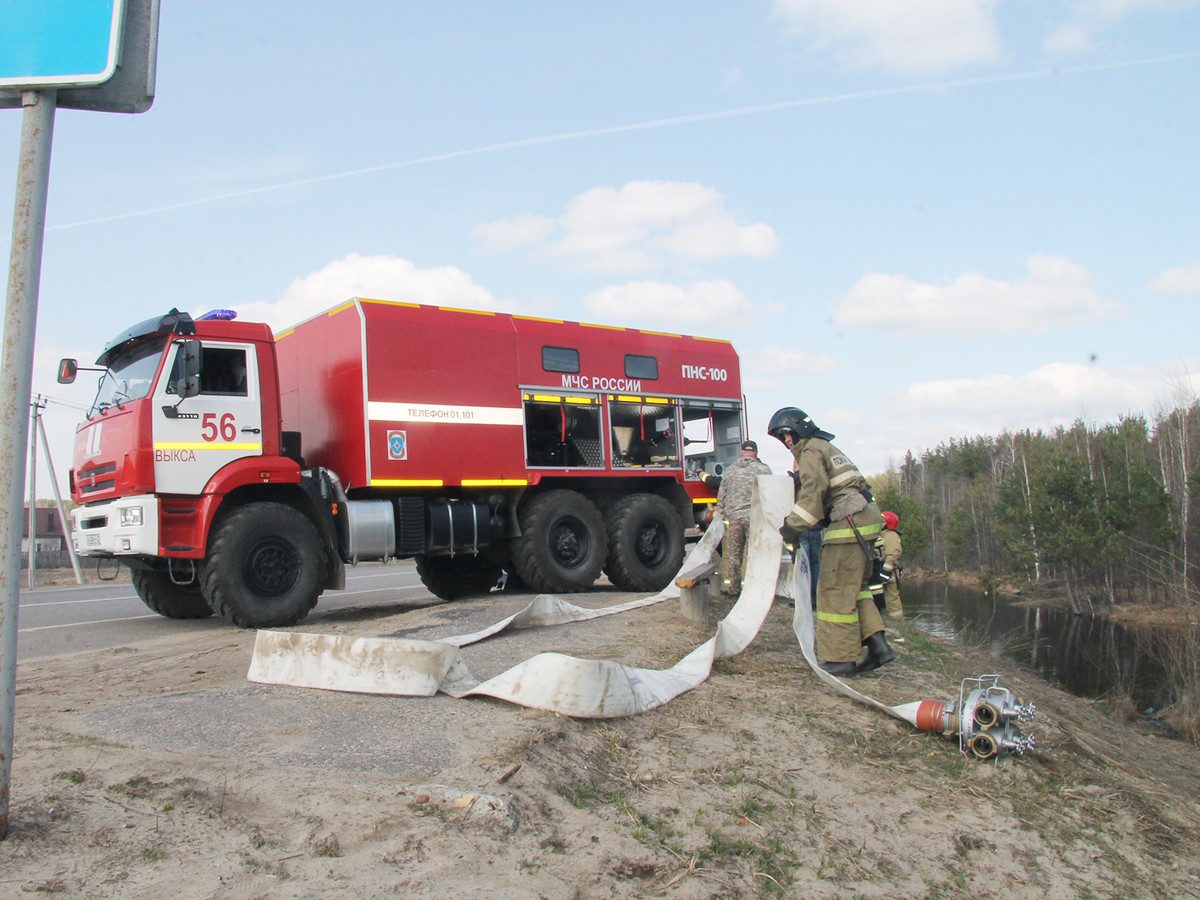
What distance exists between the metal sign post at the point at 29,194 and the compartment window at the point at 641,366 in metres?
9.02

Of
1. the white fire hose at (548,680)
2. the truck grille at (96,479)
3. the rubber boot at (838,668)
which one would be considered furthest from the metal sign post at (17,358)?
the truck grille at (96,479)

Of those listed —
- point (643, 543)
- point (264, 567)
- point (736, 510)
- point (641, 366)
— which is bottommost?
point (643, 543)

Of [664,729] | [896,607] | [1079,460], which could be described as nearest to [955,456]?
[1079,460]

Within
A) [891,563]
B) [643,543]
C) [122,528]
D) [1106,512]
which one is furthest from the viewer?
[1106,512]

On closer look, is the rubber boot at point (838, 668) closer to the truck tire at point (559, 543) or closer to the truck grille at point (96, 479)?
the truck tire at point (559, 543)

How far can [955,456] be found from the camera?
284ft

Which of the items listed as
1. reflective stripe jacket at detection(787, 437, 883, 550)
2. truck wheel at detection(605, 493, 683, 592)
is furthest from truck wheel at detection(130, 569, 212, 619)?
reflective stripe jacket at detection(787, 437, 883, 550)

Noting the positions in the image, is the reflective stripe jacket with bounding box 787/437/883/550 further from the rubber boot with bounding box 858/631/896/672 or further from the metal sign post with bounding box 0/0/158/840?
the metal sign post with bounding box 0/0/158/840

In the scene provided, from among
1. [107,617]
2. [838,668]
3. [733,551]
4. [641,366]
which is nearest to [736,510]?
[733,551]

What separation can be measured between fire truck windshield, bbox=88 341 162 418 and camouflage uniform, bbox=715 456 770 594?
5480 millimetres

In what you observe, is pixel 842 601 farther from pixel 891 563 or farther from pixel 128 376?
pixel 128 376

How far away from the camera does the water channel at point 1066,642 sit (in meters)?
19.9

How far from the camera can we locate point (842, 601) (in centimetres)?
656

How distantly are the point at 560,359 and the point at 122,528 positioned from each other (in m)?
5.02
